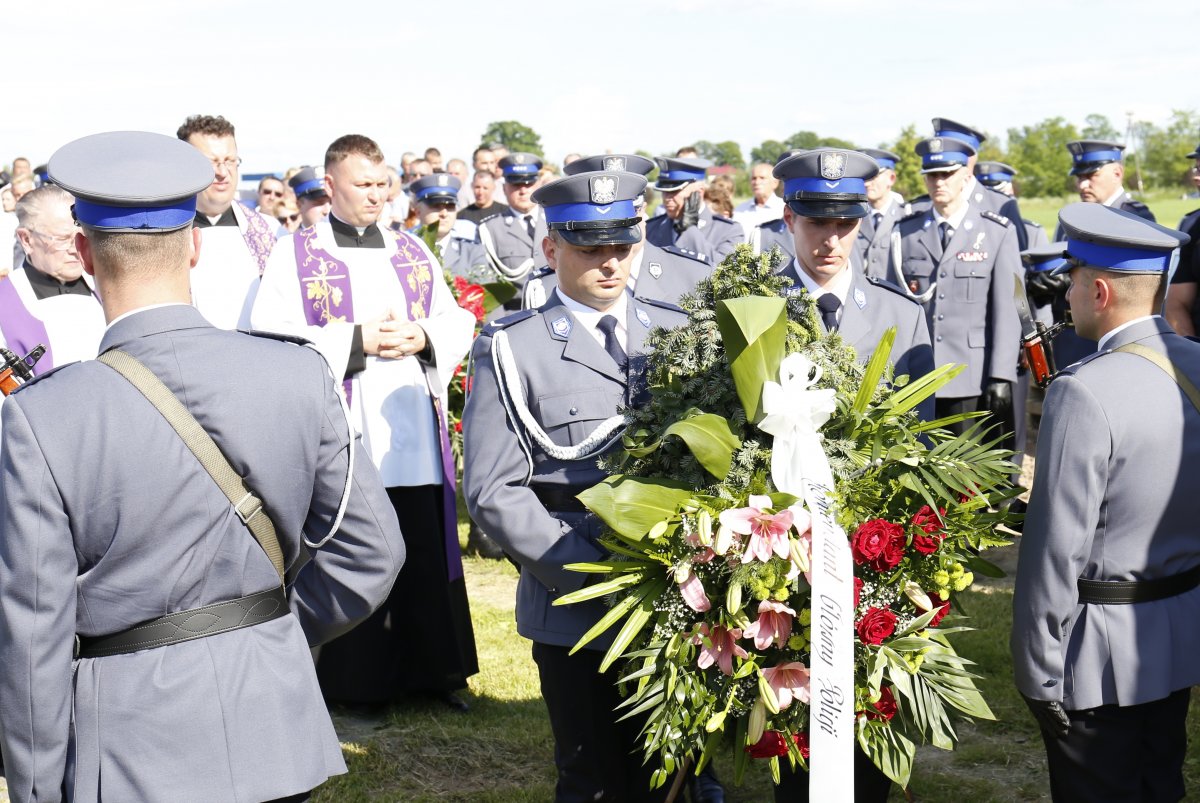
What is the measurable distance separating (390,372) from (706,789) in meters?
2.15

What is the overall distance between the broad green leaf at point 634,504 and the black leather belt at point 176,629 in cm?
81

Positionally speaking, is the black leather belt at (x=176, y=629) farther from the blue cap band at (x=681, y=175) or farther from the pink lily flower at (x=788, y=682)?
the blue cap band at (x=681, y=175)

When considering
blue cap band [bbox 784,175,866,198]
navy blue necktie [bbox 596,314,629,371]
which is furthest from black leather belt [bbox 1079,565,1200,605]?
blue cap band [bbox 784,175,866,198]

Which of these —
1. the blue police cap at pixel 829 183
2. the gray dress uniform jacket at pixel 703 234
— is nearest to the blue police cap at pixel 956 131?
the gray dress uniform jacket at pixel 703 234

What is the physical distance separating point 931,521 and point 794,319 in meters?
0.63

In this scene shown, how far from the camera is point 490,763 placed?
186 inches

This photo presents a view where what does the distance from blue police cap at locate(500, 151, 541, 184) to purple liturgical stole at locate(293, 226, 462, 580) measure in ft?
19.5

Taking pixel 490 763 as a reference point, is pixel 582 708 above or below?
above

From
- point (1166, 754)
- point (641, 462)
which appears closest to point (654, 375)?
point (641, 462)

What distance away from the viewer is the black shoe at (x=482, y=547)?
25.5 feet

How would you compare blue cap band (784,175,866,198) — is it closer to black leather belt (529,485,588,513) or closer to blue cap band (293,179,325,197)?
black leather belt (529,485,588,513)

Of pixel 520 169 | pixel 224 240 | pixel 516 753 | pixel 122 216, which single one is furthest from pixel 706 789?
pixel 520 169

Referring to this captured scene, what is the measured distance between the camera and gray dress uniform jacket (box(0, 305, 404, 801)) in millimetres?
2201

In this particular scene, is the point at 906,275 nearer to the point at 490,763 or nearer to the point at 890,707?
the point at 490,763
